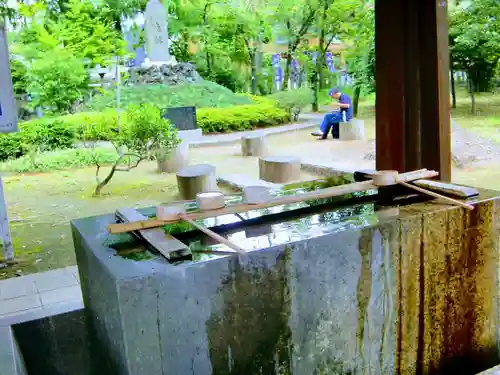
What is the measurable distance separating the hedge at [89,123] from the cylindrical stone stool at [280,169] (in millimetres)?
3294

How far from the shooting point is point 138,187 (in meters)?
8.91

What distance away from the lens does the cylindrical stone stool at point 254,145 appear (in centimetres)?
1146

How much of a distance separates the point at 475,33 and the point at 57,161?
10.2 metres

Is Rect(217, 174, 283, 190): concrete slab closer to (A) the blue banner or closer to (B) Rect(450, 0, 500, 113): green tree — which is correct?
(B) Rect(450, 0, 500, 113): green tree

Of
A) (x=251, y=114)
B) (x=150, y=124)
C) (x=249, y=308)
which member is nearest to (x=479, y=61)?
(x=251, y=114)

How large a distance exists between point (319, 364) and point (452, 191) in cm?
89

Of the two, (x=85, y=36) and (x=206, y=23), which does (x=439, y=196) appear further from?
(x=206, y=23)

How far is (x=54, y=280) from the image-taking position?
14.2 ft

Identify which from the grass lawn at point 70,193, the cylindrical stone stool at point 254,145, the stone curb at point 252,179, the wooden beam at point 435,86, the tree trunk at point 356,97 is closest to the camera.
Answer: the wooden beam at point 435,86

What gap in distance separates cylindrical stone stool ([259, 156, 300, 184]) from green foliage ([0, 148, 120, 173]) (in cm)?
408

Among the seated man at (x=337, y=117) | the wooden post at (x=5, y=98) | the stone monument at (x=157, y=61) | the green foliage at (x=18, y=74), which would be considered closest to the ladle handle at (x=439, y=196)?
the wooden post at (x=5, y=98)

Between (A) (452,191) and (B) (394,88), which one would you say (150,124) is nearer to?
(B) (394,88)

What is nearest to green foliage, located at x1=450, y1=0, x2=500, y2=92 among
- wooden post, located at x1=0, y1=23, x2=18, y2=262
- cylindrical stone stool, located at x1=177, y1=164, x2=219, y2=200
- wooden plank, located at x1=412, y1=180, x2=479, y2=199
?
cylindrical stone stool, located at x1=177, y1=164, x2=219, y2=200

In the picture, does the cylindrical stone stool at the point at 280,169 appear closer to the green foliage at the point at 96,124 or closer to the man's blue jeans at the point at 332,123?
the green foliage at the point at 96,124
